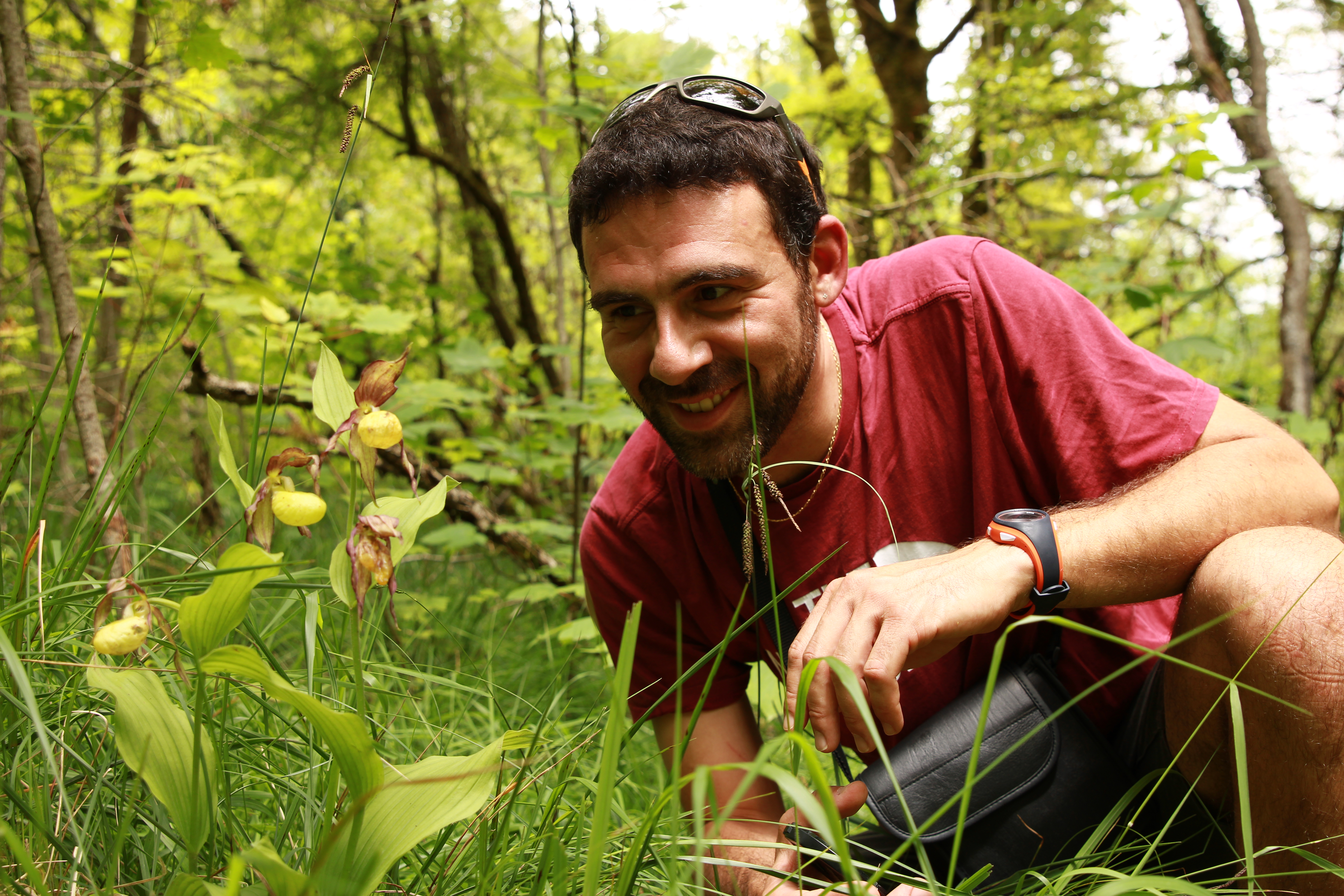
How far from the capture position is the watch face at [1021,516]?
3.58 feet

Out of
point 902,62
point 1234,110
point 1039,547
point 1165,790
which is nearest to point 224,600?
point 1039,547

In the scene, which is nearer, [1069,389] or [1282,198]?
[1069,389]

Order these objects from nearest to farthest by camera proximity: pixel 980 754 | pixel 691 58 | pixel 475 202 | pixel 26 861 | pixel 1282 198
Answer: pixel 26 861 < pixel 980 754 < pixel 691 58 < pixel 1282 198 < pixel 475 202

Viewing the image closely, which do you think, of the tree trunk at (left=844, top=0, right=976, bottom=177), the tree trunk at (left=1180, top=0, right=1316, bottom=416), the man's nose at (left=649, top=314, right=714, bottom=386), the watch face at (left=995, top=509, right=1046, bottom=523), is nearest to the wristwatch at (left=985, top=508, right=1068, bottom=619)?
the watch face at (left=995, top=509, right=1046, bottom=523)

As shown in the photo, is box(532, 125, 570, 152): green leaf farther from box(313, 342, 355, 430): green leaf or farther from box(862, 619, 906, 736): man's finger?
box(862, 619, 906, 736): man's finger

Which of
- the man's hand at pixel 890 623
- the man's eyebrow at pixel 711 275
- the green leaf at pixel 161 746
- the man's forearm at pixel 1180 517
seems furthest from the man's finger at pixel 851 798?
the man's eyebrow at pixel 711 275

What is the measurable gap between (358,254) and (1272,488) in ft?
20.6

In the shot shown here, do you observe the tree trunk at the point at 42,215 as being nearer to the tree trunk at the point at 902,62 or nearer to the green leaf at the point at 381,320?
the green leaf at the point at 381,320

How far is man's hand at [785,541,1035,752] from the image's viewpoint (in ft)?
2.90

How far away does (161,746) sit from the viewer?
26.6 inches

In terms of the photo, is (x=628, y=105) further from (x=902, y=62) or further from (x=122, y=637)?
(x=902, y=62)

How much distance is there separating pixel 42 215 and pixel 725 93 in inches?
56.4

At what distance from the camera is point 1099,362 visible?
134 cm

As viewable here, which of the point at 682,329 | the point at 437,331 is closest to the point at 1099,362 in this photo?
the point at 682,329
